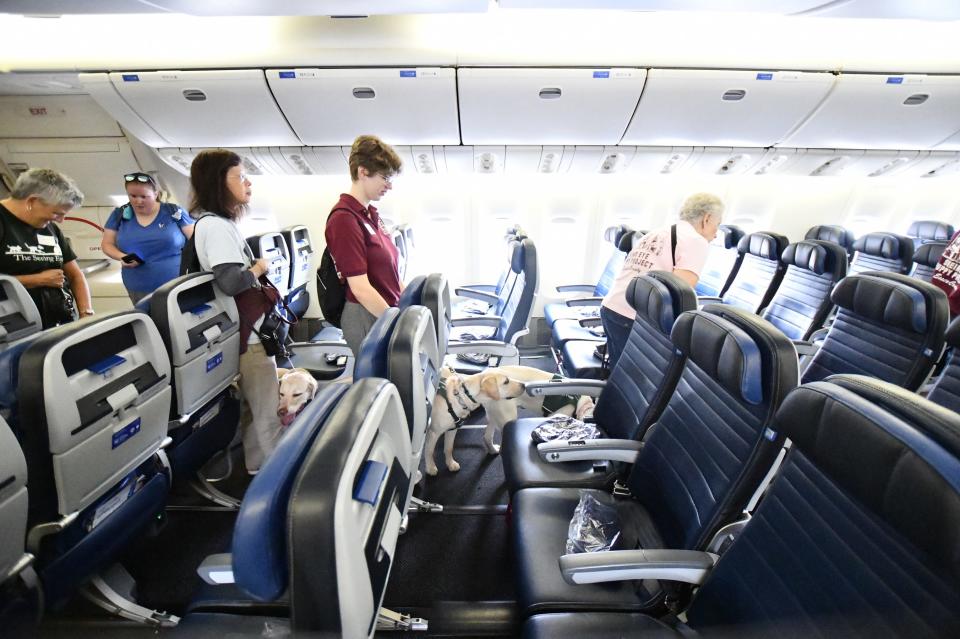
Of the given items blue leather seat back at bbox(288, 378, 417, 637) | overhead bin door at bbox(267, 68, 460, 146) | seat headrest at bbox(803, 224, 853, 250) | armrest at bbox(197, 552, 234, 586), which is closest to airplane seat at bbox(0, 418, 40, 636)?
armrest at bbox(197, 552, 234, 586)

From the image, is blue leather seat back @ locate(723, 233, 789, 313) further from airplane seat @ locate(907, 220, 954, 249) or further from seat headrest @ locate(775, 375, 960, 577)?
seat headrest @ locate(775, 375, 960, 577)

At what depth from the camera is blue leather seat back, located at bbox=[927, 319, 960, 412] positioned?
140 cm

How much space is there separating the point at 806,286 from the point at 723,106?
1743 mm

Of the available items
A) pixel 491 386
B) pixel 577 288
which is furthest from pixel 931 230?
pixel 491 386

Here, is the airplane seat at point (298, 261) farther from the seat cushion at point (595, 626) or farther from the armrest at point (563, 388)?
the seat cushion at point (595, 626)

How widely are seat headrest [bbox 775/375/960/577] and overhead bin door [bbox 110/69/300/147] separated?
3.86 metres

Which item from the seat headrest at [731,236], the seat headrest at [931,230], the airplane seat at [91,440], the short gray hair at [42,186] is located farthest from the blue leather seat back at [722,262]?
the short gray hair at [42,186]

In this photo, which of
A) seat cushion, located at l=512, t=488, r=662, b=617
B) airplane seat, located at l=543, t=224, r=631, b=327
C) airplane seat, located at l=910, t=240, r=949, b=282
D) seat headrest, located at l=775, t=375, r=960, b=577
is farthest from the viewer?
airplane seat, located at l=543, t=224, r=631, b=327

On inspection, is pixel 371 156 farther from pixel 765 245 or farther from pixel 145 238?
pixel 765 245

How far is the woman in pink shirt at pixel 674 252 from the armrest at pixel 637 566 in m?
1.40

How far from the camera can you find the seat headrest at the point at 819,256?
2.92 metres

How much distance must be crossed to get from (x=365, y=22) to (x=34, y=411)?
3.08 metres

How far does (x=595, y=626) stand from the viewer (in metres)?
1.04

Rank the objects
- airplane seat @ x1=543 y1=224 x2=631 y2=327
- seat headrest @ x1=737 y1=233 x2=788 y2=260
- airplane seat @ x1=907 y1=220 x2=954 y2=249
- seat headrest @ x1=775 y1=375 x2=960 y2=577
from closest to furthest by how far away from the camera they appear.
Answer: seat headrest @ x1=775 y1=375 x2=960 y2=577, seat headrest @ x1=737 y1=233 x2=788 y2=260, airplane seat @ x1=543 y1=224 x2=631 y2=327, airplane seat @ x1=907 y1=220 x2=954 y2=249
